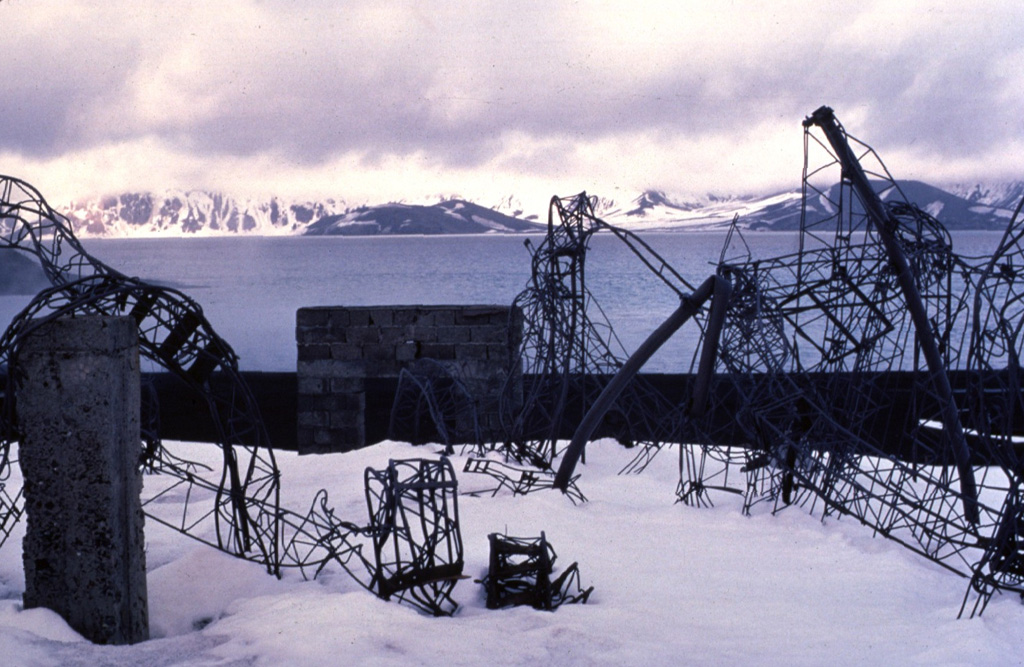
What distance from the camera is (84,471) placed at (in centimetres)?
357

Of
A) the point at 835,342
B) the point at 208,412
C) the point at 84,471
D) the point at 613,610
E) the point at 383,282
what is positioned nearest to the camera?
the point at 84,471

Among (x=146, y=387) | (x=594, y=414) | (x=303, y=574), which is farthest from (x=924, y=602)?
(x=146, y=387)

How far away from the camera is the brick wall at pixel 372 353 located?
9.68m

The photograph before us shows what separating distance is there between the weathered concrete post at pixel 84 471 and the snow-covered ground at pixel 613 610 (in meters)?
0.15

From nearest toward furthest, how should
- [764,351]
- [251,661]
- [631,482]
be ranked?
[251,661] < [764,351] < [631,482]

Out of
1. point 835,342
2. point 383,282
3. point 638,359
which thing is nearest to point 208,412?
point 638,359

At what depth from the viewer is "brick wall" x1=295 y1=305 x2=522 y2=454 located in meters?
9.68

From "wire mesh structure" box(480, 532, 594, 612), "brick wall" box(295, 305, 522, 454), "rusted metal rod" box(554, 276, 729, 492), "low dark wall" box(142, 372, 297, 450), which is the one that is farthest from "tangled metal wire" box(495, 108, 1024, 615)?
"low dark wall" box(142, 372, 297, 450)

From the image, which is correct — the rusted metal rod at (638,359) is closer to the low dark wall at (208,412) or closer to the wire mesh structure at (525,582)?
the wire mesh structure at (525,582)

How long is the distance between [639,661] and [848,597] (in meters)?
1.54

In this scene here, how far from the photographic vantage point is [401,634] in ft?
11.7

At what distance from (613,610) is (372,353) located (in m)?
6.14

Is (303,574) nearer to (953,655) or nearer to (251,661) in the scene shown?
(251,661)

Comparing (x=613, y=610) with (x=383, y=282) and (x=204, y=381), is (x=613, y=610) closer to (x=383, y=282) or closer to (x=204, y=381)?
(x=204, y=381)
